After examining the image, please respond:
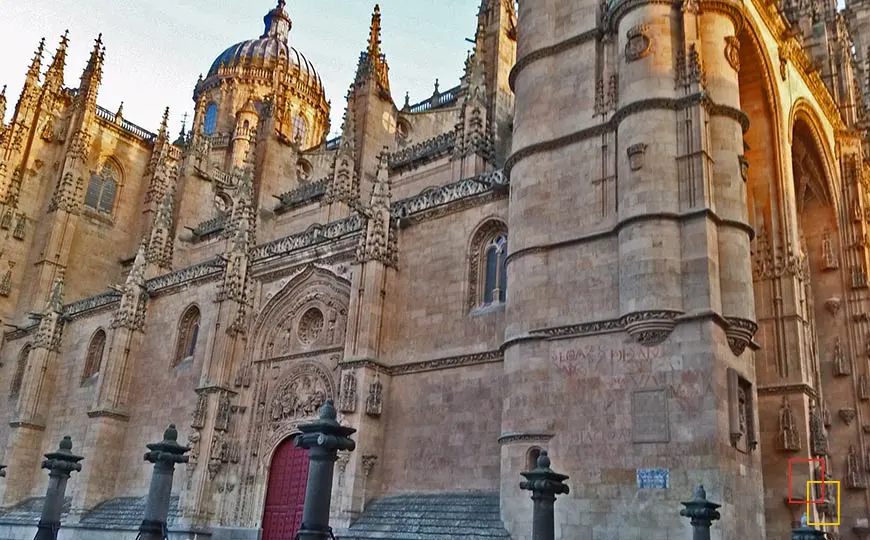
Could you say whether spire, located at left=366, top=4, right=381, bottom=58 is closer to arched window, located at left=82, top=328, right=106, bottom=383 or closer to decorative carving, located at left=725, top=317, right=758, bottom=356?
arched window, located at left=82, top=328, right=106, bottom=383

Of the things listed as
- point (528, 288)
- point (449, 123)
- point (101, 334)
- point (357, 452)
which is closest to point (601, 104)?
point (528, 288)

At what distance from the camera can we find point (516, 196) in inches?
697

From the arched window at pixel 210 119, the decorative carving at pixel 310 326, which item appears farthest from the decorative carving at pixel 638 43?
the arched window at pixel 210 119

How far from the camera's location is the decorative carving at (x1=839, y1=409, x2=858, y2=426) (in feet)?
70.1

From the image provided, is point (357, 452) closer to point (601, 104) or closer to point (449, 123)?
point (601, 104)

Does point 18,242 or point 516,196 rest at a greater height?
point 18,242

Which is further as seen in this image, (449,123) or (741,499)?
(449,123)

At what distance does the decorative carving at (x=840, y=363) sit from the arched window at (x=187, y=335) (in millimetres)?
19814

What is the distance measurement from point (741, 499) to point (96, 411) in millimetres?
21714

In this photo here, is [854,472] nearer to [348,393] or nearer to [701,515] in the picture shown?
[701,515]

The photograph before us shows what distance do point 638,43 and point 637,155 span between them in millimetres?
2584

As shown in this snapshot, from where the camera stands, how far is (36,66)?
128 ft

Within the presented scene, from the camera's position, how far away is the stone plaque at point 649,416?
45.4 ft

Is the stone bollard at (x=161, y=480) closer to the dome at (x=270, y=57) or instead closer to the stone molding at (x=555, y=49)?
the stone molding at (x=555, y=49)
